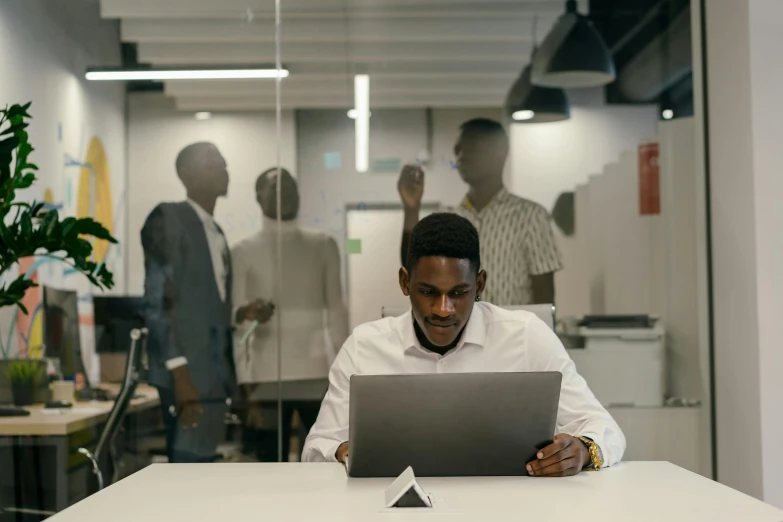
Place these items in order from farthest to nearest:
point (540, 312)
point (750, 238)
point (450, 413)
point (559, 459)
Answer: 1. point (750, 238)
2. point (540, 312)
3. point (559, 459)
4. point (450, 413)

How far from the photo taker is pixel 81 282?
4008 millimetres

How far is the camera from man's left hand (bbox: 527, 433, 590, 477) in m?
1.88

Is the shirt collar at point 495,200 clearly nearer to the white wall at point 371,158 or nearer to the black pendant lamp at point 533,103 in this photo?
the white wall at point 371,158

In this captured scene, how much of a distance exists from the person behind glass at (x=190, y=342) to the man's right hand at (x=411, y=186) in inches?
33.7

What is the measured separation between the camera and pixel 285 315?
13.3 ft

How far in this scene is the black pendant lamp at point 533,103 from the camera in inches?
160

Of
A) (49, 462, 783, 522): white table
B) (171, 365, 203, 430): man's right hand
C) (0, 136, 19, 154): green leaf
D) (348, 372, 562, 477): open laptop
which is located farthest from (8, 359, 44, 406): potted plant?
(348, 372, 562, 477): open laptop

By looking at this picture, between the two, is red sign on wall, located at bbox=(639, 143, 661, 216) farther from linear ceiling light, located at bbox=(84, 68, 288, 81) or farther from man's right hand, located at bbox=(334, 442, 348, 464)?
man's right hand, located at bbox=(334, 442, 348, 464)

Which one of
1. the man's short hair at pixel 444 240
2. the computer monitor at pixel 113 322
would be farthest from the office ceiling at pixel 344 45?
the man's short hair at pixel 444 240

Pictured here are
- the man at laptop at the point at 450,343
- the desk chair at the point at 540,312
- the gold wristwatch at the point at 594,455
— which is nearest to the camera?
the gold wristwatch at the point at 594,455

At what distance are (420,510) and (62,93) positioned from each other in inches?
123

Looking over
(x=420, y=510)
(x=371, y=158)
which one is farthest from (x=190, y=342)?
(x=420, y=510)

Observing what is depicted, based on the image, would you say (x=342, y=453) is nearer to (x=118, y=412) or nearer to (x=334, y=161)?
(x=118, y=412)

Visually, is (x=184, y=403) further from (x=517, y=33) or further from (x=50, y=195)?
(x=517, y=33)
